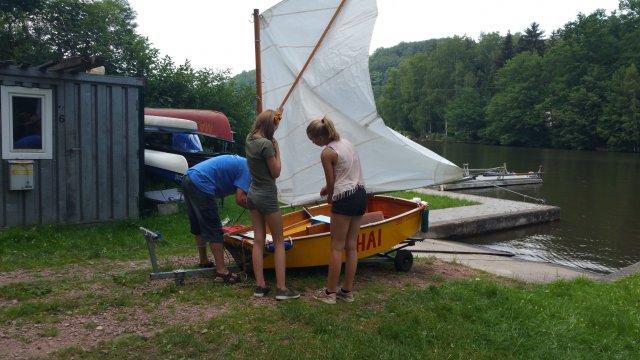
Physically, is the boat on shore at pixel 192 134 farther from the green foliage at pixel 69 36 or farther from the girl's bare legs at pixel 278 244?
the girl's bare legs at pixel 278 244

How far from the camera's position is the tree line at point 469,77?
2131 cm

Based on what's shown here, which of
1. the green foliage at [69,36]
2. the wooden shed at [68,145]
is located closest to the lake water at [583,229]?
the wooden shed at [68,145]

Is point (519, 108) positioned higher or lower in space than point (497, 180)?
higher

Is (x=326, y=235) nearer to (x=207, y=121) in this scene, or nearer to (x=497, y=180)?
(x=207, y=121)

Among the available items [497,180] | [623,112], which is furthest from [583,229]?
[623,112]

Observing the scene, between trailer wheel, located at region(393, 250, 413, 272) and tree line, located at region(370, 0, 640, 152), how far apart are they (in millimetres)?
66819

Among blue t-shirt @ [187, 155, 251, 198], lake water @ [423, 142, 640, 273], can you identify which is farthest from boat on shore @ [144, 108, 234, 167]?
blue t-shirt @ [187, 155, 251, 198]

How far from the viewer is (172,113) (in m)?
15.1

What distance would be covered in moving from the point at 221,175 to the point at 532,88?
8636cm

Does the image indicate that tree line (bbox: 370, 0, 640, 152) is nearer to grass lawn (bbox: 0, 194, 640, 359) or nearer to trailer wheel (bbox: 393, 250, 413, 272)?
trailer wheel (bbox: 393, 250, 413, 272)

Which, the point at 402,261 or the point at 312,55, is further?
the point at 312,55

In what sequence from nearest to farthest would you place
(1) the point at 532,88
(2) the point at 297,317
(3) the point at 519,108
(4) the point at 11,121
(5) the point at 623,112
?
(2) the point at 297,317 → (4) the point at 11,121 → (5) the point at 623,112 → (3) the point at 519,108 → (1) the point at 532,88

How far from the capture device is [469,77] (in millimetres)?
99375

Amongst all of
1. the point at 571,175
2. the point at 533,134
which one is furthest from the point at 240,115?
the point at 533,134
